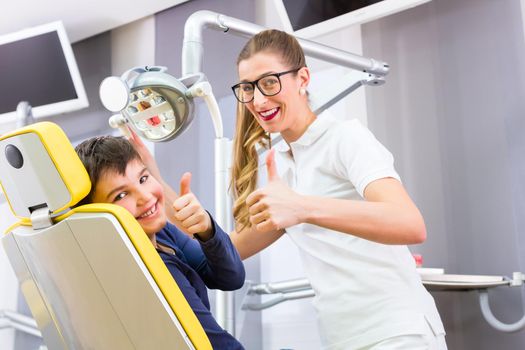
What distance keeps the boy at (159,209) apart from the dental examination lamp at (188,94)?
119 mm

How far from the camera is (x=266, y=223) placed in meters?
1.23

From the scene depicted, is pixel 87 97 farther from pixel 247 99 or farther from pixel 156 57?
pixel 247 99

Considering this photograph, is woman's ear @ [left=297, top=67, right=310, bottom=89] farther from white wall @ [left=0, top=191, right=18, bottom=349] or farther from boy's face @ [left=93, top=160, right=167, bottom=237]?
white wall @ [left=0, top=191, right=18, bottom=349]

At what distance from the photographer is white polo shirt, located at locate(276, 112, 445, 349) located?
1.38m

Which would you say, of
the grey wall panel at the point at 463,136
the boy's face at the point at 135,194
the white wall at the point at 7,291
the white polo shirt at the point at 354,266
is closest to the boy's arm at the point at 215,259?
the boy's face at the point at 135,194

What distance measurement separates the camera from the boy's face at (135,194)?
4.20ft

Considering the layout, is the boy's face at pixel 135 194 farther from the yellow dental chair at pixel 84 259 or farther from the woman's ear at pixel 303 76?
the woman's ear at pixel 303 76

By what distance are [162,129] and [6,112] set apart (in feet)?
8.66

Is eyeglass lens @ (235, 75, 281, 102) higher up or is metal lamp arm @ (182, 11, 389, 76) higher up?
metal lamp arm @ (182, 11, 389, 76)

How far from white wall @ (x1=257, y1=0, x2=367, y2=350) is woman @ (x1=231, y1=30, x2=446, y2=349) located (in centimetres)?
125

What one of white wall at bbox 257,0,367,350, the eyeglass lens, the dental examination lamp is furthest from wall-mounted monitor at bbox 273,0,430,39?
the eyeglass lens

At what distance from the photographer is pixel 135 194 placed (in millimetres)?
1301

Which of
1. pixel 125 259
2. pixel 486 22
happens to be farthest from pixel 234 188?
Result: pixel 486 22

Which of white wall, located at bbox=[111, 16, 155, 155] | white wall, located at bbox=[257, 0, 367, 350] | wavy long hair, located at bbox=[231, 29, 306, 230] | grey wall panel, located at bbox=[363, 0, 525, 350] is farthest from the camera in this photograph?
white wall, located at bbox=[111, 16, 155, 155]
